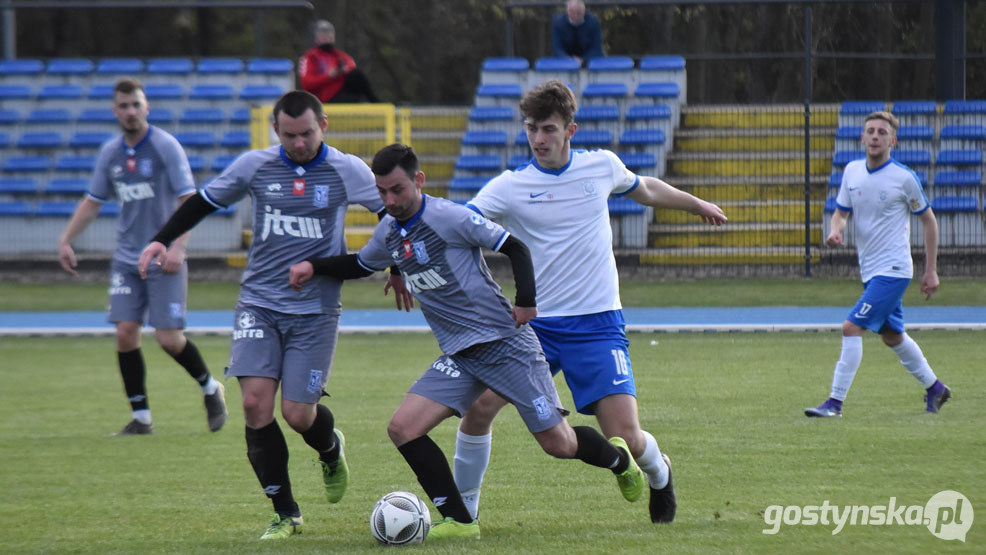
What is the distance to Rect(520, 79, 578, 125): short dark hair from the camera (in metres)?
5.34

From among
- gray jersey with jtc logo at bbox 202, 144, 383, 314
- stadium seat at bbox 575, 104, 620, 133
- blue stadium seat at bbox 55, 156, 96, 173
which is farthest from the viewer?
blue stadium seat at bbox 55, 156, 96, 173

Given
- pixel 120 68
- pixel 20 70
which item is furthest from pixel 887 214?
pixel 20 70

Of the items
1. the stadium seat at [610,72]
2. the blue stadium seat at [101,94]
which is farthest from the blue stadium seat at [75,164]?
the stadium seat at [610,72]

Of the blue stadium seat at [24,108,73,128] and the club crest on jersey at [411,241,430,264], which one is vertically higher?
the blue stadium seat at [24,108,73,128]

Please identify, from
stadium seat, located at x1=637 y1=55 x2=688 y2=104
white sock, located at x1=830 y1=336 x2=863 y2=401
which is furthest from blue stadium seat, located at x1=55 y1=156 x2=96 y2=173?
white sock, located at x1=830 y1=336 x2=863 y2=401

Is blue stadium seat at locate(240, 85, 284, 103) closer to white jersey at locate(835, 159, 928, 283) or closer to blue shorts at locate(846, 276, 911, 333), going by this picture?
white jersey at locate(835, 159, 928, 283)

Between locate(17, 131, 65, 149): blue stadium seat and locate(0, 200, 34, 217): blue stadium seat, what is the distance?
4.20ft

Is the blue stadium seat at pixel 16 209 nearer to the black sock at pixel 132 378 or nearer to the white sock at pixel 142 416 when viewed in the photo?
the black sock at pixel 132 378

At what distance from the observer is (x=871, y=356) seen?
1083 centimetres

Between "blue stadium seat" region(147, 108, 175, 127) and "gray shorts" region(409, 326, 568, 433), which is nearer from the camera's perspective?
"gray shorts" region(409, 326, 568, 433)

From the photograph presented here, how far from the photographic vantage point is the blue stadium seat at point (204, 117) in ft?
65.7

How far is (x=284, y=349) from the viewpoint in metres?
5.75

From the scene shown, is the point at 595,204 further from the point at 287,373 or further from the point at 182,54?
the point at 182,54

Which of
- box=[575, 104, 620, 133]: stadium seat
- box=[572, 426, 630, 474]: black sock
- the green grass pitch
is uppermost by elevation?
box=[575, 104, 620, 133]: stadium seat
